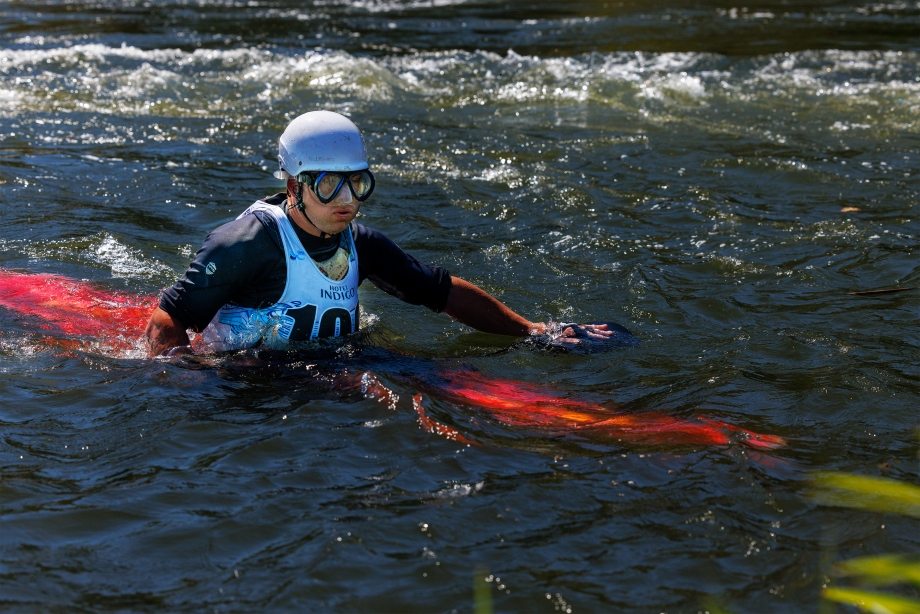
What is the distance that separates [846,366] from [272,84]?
9067mm

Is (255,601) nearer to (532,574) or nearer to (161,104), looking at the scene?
(532,574)

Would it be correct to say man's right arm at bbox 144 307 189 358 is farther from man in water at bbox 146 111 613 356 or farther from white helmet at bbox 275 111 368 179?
white helmet at bbox 275 111 368 179

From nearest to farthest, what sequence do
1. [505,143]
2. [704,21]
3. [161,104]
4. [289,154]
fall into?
[289,154] < [505,143] < [161,104] < [704,21]

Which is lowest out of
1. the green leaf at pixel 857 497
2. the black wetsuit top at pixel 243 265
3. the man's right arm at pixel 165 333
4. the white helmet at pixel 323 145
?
the green leaf at pixel 857 497

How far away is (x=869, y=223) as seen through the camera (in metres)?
7.54

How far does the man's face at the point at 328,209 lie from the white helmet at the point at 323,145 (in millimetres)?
112

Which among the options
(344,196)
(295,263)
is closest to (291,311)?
(295,263)

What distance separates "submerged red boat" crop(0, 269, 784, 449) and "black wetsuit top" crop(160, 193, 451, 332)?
2.07ft

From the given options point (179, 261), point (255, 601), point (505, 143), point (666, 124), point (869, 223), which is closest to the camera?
point (255, 601)

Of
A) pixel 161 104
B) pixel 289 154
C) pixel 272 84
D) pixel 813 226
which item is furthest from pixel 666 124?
pixel 289 154

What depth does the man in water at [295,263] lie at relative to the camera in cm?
447

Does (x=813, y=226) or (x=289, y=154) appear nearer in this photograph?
(x=289, y=154)

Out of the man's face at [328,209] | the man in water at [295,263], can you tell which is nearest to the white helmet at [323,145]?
the man in water at [295,263]

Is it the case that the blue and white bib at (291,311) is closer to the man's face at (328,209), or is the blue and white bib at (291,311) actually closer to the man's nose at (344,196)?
the man's face at (328,209)
